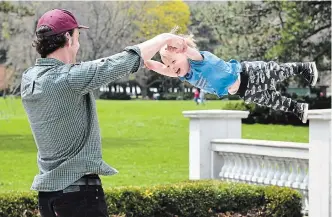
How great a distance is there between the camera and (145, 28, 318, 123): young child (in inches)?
161

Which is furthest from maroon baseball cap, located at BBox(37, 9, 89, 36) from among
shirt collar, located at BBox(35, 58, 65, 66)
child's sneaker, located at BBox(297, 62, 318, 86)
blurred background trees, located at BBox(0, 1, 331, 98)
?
blurred background trees, located at BBox(0, 1, 331, 98)

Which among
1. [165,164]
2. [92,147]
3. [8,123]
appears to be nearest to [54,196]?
[92,147]

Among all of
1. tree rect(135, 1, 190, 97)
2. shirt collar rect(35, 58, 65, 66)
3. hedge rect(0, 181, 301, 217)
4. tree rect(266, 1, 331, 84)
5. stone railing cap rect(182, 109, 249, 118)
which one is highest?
tree rect(135, 1, 190, 97)

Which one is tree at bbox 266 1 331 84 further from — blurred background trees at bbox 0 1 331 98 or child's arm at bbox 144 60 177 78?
child's arm at bbox 144 60 177 78

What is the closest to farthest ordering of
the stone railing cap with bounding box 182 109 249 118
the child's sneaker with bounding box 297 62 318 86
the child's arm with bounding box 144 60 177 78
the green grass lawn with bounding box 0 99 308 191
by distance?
1. the child's arm with bounding box 144 60 177 78
2. the child's sneaker with bounding box 297 62 318 86
3. the stone railing cap with bounding box 182 109 249 118
4. the green grass lawn with bounding box 0 99 308 191

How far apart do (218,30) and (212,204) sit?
1833cm

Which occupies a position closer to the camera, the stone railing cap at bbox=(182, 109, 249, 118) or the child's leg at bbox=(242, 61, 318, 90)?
the child's leg at bbox=(242, 61, 318, 90)

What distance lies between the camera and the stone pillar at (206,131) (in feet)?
31.2

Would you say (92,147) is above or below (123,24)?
below

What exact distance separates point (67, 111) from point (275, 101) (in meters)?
1.75

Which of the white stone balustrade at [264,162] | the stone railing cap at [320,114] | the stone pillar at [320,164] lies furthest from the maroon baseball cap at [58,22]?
the white stone balustrade at [264,162]

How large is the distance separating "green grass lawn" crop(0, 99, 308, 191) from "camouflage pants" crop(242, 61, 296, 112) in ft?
23.2

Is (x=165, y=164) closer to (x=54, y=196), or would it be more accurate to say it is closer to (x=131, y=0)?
(x=54, y=196)

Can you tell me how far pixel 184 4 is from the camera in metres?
48.9
